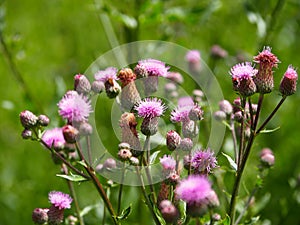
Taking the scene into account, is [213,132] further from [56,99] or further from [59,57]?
[59,57]

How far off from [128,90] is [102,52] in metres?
3.23

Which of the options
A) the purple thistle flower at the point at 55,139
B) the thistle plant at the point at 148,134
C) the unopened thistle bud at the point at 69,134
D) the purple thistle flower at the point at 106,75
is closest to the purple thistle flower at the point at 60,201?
the thistle plant at the point at 148,134

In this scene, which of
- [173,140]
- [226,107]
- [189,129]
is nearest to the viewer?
[173,140]

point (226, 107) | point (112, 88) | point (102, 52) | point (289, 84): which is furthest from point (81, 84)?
point (102, 52)

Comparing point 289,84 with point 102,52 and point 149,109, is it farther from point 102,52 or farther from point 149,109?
point 102,52

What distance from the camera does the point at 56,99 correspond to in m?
3.90

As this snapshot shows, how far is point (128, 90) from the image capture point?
245 centimetres

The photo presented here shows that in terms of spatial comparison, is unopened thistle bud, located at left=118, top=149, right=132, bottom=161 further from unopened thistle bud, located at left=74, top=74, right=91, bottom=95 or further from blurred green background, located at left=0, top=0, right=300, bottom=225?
blurred green background, located at left=0, top=0, right=300, bottom=225

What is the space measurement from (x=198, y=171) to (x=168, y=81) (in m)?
1.20

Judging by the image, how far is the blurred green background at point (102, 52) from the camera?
3857 mm

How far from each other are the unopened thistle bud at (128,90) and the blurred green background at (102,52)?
1205 mm

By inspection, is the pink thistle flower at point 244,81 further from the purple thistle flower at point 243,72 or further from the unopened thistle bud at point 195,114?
the unopened thistle bud at point 195,114

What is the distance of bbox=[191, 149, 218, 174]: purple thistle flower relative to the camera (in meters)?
2.17

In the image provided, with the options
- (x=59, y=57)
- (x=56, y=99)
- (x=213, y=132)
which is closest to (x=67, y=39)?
(x=59, y=57)
